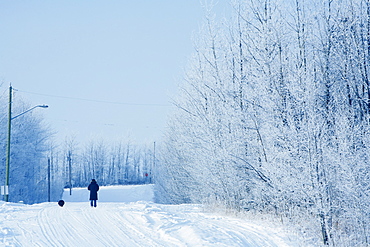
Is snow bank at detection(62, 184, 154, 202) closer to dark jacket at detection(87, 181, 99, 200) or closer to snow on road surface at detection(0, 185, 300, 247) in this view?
dark jacket at detection(87, 181, 99, 200)

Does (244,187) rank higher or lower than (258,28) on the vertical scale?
lower

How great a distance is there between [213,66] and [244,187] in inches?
233

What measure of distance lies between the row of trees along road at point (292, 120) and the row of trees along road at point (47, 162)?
83.4 ft

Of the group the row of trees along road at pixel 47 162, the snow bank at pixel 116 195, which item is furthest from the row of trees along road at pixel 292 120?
the snow bank at pixel 116 195

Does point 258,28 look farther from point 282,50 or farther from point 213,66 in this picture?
point 213,66

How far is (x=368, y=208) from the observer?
38.4ft

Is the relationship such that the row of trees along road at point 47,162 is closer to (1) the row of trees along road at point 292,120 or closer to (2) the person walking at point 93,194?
(2) the person walking at point 93,194

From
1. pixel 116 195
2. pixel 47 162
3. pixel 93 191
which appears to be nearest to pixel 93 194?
pixel 93 191

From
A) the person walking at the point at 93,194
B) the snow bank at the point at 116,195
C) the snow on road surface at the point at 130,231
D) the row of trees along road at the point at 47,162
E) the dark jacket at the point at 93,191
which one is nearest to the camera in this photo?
the snow on road surface at the point at 130,231

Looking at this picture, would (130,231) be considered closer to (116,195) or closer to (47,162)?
(47,162)

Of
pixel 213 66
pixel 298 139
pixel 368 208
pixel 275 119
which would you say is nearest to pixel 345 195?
pixel 368 208

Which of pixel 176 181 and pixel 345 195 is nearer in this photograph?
pixel 345 195

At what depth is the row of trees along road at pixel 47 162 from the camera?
138 feet

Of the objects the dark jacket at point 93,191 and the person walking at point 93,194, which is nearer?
the person walking at point 93,194
